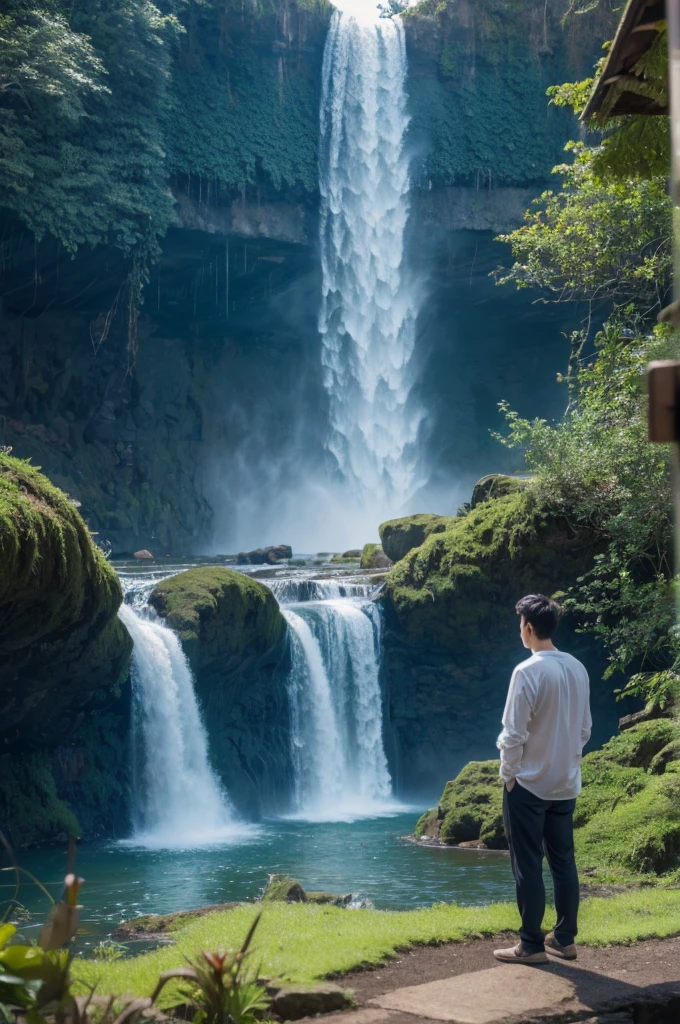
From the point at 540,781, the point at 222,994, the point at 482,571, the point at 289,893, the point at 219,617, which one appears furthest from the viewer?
the point at 482,571

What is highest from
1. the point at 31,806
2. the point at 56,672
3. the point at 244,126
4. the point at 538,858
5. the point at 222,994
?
the point at 244,126

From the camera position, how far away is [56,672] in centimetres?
1380

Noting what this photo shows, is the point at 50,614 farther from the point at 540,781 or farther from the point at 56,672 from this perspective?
the point at 540,781

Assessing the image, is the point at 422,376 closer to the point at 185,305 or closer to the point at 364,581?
the point at 185,305

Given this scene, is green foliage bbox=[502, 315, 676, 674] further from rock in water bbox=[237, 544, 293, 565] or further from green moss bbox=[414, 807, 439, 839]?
rock in water bbox=[237, 544, 293, 565]

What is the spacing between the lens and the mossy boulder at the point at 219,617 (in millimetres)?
17047

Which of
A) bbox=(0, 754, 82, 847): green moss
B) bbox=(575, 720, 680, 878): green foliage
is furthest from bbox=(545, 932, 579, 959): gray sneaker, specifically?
bbox=(0, 754, 82, 847): green moss

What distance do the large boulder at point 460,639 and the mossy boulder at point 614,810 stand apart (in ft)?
17.2

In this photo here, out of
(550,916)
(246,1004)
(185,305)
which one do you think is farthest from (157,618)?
(185,305)

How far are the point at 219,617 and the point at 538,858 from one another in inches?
491

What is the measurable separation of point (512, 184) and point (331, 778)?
21087 mm

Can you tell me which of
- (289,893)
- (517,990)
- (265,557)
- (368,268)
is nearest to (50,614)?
(289,893)

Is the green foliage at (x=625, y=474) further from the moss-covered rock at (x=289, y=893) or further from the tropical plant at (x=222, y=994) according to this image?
the tropical plant at (x=222, y=994)

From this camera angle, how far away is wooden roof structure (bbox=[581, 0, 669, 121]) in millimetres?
5340
